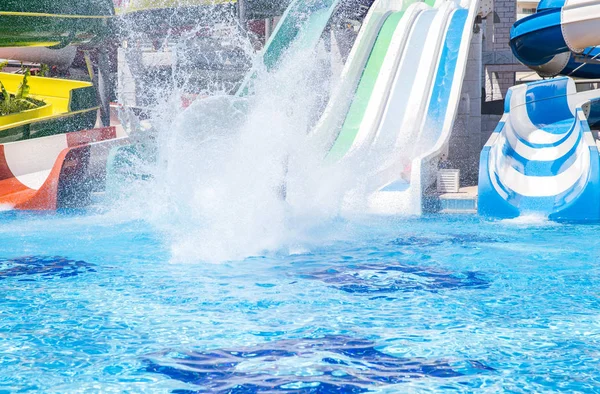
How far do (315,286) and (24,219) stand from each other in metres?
4.14

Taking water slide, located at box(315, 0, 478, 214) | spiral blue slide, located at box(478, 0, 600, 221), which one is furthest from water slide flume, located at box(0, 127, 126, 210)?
spiral blue slide, located at box(478, 0, 600, 221)

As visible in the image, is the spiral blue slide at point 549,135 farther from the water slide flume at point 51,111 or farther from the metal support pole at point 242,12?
the water slide flume at point 51,111

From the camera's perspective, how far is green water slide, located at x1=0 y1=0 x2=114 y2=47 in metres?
9.23

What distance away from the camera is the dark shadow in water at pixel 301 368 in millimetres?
2777

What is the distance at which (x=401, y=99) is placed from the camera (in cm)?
890

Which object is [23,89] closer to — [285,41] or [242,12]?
[242,12]

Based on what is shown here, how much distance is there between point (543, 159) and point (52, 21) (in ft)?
20.4

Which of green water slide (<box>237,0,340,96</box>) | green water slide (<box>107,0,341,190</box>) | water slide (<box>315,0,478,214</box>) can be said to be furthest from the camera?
green water slide (<box>237,0,340,96</box>)

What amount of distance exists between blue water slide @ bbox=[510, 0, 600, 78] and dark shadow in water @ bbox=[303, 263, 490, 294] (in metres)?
5.05

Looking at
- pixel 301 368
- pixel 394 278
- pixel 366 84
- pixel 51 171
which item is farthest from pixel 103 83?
pixel 301 368

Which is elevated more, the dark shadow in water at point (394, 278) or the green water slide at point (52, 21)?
the green water slide at point (52, 21)

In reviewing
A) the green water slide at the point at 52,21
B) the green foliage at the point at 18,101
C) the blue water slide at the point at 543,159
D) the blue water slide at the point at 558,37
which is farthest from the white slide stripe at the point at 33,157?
the blue water slide at the point at 558,37

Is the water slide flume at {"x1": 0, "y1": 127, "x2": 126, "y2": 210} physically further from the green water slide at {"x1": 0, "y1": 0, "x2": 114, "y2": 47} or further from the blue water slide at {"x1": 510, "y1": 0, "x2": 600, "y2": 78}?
the blue water slide at {"x1": 510, "y1": 0, "x2": 600, "y2": 78}

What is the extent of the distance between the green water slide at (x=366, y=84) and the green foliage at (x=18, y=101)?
4.90 metres
